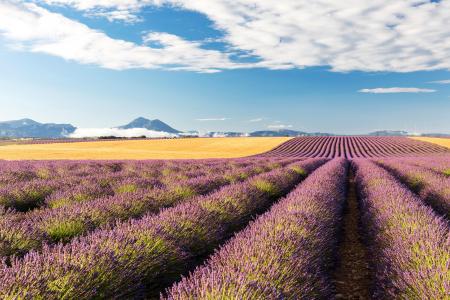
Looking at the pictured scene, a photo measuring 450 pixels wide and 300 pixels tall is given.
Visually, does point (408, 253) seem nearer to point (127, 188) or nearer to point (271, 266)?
point (271, 266)

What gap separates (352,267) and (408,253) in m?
1.49

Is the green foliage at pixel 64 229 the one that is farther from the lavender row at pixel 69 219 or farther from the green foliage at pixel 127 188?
the green foliage at pixel 127 188

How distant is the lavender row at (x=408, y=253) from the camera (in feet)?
9.24

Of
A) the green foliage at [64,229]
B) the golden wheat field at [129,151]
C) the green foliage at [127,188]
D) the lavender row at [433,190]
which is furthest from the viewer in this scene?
→ the golden wheat field at [129,151]

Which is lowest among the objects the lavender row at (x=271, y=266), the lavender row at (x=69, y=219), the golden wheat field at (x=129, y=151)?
the golden wheat field at (x=129, y=151)

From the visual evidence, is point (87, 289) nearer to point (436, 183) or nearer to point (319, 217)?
point (319, 217)

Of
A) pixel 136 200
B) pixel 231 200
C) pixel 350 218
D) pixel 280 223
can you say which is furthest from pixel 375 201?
pixel 136 200

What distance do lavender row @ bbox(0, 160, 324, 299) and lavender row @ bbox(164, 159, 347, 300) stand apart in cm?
38

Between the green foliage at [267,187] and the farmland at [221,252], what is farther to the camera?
the green foliage at [267,187]

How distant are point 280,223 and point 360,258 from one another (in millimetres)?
1761

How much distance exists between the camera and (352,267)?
4.86 meters

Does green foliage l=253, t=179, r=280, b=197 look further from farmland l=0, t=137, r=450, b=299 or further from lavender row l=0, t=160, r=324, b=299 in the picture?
lavender row l=0, t=160, r=324, b=299

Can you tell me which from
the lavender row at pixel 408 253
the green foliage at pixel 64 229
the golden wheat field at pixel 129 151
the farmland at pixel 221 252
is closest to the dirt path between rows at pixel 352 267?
the farmland at pixel 221 252

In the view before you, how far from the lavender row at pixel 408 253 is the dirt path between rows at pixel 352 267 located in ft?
0.65
